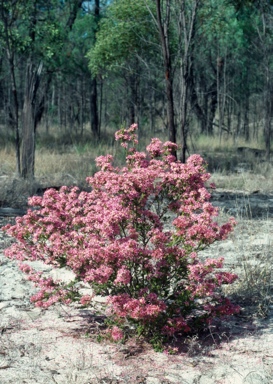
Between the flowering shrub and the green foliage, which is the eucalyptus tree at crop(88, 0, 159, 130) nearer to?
the green foliage

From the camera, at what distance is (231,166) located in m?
12.4

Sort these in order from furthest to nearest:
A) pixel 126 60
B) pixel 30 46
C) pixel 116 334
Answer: pixel 126 60 < pixel 30 46 < pixel 116 334

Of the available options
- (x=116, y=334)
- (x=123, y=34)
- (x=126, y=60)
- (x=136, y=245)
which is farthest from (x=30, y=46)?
(x=116, y=334)

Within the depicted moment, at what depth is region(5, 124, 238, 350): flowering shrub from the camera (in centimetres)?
292

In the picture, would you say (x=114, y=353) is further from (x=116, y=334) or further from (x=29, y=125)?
(x=29, y=125)

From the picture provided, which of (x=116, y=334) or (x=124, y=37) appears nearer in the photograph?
(x=116, y=334)

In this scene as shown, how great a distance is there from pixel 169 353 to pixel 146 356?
125mm

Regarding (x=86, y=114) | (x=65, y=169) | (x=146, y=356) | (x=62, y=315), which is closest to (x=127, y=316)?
(x=146, y=356)

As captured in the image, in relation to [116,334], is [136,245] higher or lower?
higher

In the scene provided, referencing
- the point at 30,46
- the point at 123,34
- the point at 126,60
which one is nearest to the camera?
the point at 30,46

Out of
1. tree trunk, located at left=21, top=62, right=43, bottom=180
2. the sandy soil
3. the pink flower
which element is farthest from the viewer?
tree trunk, located at left=21, top=62, right=43, bottom=180

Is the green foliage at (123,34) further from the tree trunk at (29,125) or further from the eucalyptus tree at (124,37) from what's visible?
the tree trunk at (29,125)

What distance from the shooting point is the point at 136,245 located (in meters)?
2.94

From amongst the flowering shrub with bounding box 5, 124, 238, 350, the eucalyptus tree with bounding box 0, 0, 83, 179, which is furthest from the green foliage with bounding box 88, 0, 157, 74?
the flowering shrub with bounding box 5, 124, 238, 350
